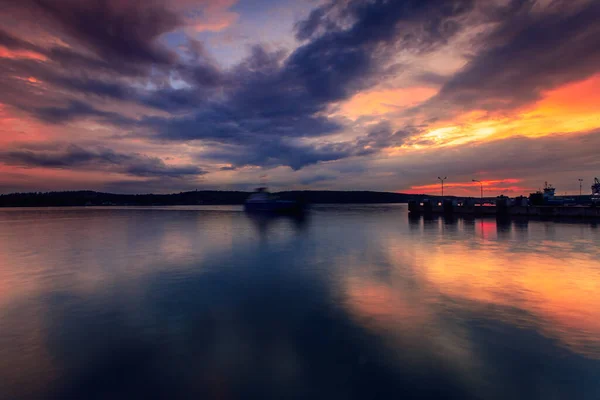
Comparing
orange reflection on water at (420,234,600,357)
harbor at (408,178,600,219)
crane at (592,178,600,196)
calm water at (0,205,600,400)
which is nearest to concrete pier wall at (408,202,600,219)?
harbor at (408,178,600,219)

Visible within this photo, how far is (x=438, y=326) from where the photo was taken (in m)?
10.4

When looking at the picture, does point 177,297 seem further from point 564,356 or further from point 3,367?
point 564,356

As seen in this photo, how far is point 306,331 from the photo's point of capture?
1026 centimetres

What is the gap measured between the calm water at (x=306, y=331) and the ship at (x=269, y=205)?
8335 centimetres

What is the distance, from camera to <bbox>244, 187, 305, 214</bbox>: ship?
→ 10444 centimetres

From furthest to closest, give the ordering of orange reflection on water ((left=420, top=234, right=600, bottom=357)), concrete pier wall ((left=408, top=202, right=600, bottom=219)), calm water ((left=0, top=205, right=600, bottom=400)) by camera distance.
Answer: concrete pier wall ((left=408, top=202, right=600, bottom=219)) → orange reflection on water ((left=420, top=234, right=600, bottom=357)) → calm water ((left=0, top=205, right=600, bottom=400))

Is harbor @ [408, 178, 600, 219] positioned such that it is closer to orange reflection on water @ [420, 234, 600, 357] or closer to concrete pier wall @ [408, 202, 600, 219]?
concrete pier wall @ [408, 202, 600, 219]

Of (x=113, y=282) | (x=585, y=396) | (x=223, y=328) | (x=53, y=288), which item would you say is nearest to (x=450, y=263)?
(x=585, y=396)

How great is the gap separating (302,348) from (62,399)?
223 inches

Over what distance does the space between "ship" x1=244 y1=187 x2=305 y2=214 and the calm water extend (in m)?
83.3

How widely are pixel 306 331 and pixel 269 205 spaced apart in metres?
97.2

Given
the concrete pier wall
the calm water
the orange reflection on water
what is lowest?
the orange reflection on water

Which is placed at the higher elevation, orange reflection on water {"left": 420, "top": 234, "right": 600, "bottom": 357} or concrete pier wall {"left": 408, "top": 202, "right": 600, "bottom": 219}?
concrete pier wall {"left": 408, "top": 202, "right": 600, "bottom": 219}

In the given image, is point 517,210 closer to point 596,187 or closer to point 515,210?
point 515,210
